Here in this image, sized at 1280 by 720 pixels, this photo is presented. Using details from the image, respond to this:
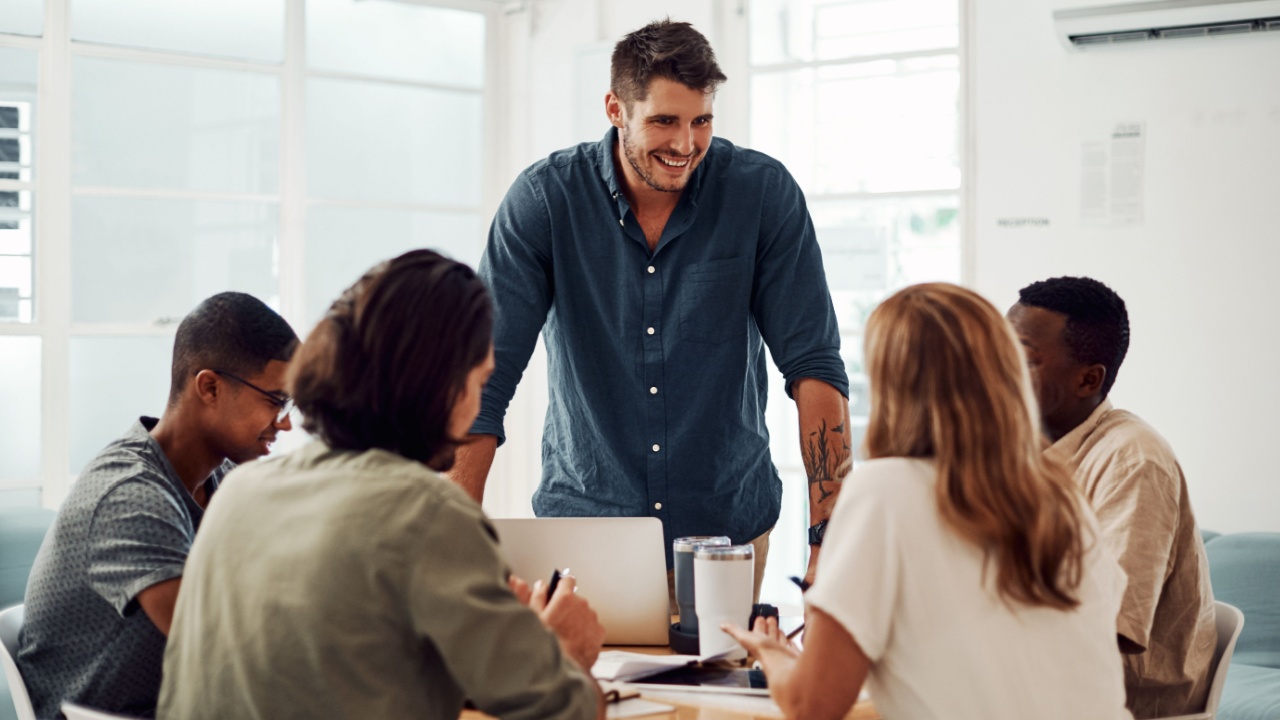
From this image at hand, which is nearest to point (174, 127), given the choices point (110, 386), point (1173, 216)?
point (110, 386)

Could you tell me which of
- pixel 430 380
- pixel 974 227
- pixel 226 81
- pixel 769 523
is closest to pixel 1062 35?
pixel 974 227

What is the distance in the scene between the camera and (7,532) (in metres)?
3.80

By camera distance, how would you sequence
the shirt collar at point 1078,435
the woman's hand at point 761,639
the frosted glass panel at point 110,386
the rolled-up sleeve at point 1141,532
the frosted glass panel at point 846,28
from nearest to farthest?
the woman's hand at point 761,639 → the rolled-up sleeve at point 1141,532 → the shirt collar at point 1078,435 → the frosted glass panel at point 110,386 → the frosted glass panel at point 846,28

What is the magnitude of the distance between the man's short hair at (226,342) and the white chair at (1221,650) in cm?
146

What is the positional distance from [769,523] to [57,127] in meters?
2.99

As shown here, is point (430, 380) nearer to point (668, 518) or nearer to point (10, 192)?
point (668, 518)

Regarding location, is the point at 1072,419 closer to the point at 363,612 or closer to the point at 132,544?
the point at 363,612

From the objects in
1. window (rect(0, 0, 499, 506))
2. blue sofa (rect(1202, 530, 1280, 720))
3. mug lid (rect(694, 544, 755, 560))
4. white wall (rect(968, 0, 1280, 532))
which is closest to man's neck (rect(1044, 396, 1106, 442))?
mug lid (rect(694, 544, 755, 560))

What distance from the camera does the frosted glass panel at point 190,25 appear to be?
419 centimetres

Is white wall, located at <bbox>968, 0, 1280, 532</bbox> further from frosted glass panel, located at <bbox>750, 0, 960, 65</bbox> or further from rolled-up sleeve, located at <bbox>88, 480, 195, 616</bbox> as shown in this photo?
rolled-up sleeve, located at <bbox>88, 480, 195, 616</bbox>

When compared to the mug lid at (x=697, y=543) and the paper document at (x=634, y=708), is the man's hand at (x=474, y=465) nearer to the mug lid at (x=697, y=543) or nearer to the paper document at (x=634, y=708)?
the mug lid at (x=697, y=543)

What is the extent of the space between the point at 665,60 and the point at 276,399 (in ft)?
3.09

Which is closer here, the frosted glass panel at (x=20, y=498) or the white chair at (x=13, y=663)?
the white chair at (x=13, y=663)

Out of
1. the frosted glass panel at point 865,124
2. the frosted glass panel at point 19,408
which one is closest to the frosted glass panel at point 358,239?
the frosted glass panel at point 19,408
